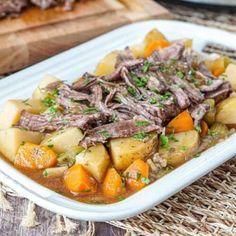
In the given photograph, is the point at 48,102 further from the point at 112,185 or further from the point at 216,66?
the point at 216,66

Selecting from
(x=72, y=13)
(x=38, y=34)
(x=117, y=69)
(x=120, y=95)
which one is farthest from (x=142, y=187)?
(x=72, y=13)

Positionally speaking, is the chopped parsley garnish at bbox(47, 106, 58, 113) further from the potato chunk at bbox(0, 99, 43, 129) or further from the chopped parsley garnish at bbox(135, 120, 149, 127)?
the chopped parsley garnish at bbox(135, 120, 149, 127)

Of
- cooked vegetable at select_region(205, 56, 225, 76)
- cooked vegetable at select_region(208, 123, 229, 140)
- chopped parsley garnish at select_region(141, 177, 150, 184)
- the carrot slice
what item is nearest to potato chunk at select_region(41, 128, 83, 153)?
chopped parsley garnish at select_region(141, 177, 150, 184)

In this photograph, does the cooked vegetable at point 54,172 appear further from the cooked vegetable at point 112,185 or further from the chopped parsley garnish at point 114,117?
the chopped parsley garnish at point 114,117

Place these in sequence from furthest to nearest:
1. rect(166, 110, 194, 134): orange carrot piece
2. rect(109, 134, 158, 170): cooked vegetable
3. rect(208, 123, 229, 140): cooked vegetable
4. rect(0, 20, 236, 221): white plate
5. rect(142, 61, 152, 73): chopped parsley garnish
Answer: rect(142, 61, 152, 73): chopped parsley garnish < rect(208, 123, 229, 140): cooked vegetable < rect(166, 110, 194, 134): orange carrot piece < rect(109, 134, 158, 170): cooked vegetable < rect(0, 20, 236, 221): white plate

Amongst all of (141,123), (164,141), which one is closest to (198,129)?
(164,141)

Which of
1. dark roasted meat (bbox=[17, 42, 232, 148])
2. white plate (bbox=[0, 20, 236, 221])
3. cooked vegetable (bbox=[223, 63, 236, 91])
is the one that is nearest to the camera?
white plate (bbox=[0, 20, 236, 221])

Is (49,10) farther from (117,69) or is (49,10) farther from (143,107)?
(143,107)

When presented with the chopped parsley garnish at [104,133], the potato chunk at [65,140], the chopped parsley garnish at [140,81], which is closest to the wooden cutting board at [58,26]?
the chopped parsley garnish at [140,81]
